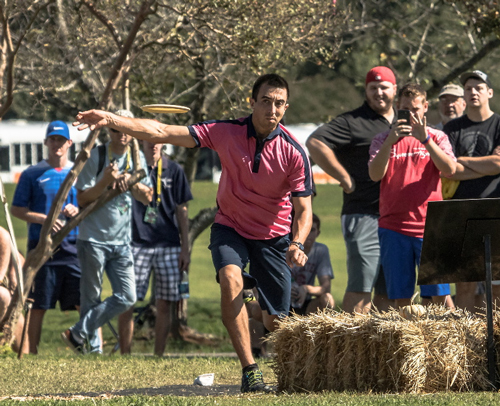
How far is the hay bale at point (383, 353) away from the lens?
5.88 metres

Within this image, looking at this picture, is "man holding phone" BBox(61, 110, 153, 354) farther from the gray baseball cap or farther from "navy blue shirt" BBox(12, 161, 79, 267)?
the gray baseball cap

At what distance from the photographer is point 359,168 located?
341 inches

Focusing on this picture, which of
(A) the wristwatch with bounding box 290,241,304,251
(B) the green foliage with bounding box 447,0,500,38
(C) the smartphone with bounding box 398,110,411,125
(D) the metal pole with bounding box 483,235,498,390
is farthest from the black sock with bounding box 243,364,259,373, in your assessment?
(B) the green foliage with bounding box 447,0,500,38

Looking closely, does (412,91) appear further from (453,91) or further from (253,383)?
(253,383)

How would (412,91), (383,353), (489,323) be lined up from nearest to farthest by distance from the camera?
(383,353) < (489,323) < (412,91)

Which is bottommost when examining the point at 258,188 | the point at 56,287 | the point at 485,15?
the point at 56,287

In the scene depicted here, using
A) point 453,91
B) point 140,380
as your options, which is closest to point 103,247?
point 140,380

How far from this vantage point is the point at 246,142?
6.70m

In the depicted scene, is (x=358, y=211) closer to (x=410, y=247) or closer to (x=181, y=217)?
(x=410, y=247)

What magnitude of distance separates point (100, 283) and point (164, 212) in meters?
1.09

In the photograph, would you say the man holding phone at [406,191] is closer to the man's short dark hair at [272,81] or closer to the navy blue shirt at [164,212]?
the man's short dark hair at [272,81]

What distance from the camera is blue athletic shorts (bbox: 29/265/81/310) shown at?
1003cm

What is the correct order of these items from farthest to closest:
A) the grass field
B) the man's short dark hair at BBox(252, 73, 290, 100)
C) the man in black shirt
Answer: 1. the man in black shirt
2. the man's short dark hair at BBox(252, 73, 290, 100)
3. the grass field

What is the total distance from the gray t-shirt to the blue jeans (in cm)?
8
